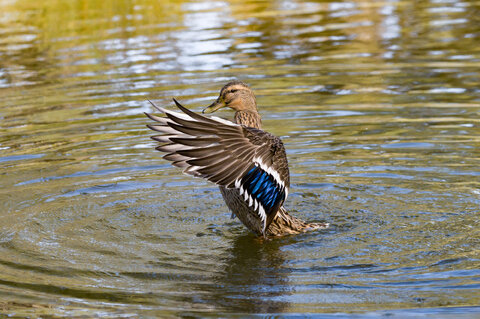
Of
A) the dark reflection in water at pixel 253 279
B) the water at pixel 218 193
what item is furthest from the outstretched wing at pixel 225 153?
the water at pixel 218 193

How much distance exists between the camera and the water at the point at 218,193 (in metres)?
6.07

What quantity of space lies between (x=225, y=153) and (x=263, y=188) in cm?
67

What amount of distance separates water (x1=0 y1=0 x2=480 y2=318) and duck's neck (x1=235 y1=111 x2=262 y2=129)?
1.02 meters

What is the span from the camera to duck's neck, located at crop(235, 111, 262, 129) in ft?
24.9

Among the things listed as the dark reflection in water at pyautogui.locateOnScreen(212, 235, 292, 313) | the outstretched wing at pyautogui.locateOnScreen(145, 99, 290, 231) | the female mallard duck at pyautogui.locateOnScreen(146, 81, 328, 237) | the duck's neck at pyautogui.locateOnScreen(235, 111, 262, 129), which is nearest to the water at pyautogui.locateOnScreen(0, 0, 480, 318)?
the dark reflection in water at pyautogui.locateOnScreen(212, 235, 292, 313)

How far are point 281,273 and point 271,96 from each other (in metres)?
6.64

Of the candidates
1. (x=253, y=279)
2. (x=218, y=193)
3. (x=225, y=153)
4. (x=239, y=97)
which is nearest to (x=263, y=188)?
(x=225, y=153)

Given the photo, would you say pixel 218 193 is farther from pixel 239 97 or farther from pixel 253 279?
pixel 253 279

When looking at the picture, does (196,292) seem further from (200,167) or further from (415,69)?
(415,69)

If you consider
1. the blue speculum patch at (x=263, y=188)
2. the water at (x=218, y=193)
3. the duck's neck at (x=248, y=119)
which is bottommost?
the water at (x=218, y=193)

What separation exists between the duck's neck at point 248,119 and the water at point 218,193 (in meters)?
1.02

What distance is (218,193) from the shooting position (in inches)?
349

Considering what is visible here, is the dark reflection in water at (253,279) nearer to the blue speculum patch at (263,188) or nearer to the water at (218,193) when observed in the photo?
the water at (218,193)

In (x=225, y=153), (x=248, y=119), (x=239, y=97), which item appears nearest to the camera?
(x=225, y=153)
